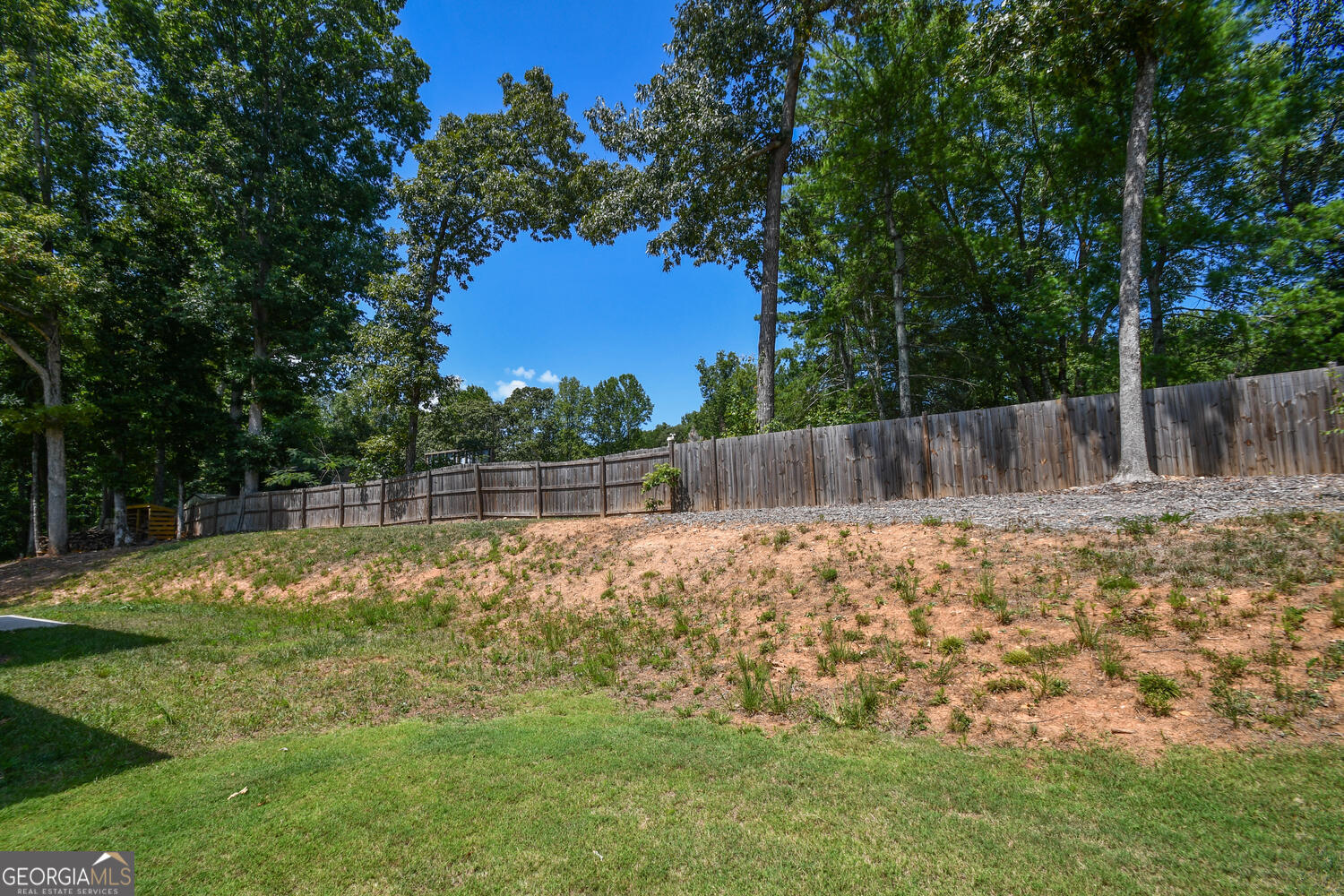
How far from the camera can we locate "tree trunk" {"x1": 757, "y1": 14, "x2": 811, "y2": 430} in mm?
14805

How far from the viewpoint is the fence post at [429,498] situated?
17.2 metres

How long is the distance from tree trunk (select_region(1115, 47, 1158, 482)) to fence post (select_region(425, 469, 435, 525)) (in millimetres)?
17520

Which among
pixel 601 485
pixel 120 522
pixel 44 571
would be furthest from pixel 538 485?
pixel 120 522

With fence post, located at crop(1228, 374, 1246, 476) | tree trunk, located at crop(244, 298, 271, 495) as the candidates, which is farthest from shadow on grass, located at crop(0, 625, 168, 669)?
fence post, located at crop(1228, 374, 1246, 476)

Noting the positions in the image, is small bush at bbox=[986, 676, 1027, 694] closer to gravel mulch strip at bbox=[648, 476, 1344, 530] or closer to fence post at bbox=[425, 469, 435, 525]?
gravel mulch strip at bbox=[648, 476, 1344, 530]

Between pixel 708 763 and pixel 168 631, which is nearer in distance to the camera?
pixel 708 763

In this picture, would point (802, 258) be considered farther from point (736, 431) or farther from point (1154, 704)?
point (1154, 704)

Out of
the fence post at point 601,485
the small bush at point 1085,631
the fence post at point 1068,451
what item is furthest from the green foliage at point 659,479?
the small bush at point 1085,631

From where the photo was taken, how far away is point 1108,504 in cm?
782

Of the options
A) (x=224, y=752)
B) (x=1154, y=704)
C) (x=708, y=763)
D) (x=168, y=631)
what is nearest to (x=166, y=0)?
(x=168, y=631)

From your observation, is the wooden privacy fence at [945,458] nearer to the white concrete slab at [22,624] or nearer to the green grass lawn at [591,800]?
the green grass lawn at [591,800]

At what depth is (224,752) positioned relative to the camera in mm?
4242

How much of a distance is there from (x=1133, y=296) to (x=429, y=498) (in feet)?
60.6

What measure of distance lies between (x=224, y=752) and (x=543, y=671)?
3.20 metres
